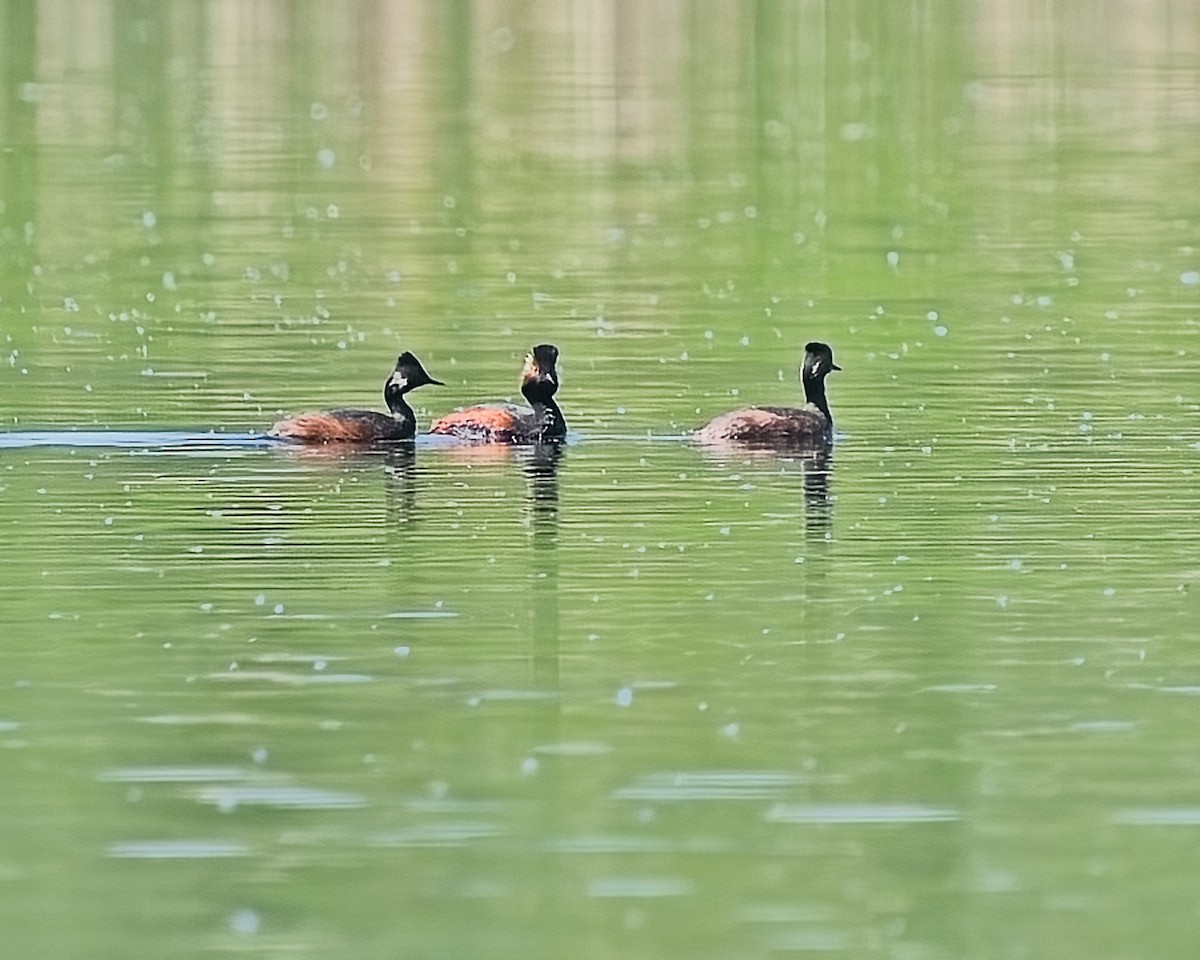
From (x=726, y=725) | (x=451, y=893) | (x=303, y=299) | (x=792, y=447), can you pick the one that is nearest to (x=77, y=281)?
(x=303, y=299)

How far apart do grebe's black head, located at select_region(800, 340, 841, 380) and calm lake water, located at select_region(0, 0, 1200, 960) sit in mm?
463

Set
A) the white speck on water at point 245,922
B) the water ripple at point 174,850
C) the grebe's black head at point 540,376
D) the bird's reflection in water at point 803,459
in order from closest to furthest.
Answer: the white speck on water at point 245,922 < the water ripple at point 174,850 < the bird's reflection in water at point 803,459 < the grebe's black head at point 540,376

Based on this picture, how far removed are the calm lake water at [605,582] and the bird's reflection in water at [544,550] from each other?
3 centimetres

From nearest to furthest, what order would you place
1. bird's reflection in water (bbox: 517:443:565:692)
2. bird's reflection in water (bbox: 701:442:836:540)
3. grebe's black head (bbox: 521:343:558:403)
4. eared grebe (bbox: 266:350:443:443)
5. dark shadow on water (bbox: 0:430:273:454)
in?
bird's reflection in water (bbox: 517:443:565:692) → bird's reflection in water (bbox: 701:442:836:540) → dark shadow on water (bbox: 0:430:273:454) → eared grebe (bbox: 266:350:443:443) → grebe's black head (bbox: 521:343:558:403)

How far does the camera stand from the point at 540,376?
23078mm

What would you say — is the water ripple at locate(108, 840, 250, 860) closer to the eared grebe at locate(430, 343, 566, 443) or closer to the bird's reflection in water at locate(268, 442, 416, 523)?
the bird's reflection in water at locate(268, 442, 416, 523)

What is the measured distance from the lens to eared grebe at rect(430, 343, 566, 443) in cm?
2261

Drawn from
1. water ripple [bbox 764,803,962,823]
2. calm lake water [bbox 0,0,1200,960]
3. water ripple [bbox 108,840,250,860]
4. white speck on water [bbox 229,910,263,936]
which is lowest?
white speck on water [bbox 229,910,263,936]

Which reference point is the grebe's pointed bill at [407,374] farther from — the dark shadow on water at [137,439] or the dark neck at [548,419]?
the dark shadow on water at [137,439]

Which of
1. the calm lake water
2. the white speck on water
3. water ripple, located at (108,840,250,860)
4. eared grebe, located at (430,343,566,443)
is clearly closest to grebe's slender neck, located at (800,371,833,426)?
the calm lake water

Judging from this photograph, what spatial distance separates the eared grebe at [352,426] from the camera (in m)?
22.3

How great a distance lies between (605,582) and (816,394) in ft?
19.8

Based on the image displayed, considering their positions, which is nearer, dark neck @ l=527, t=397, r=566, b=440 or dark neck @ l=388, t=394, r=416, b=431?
dark neck @ l=527, t=397, r=566, b=440

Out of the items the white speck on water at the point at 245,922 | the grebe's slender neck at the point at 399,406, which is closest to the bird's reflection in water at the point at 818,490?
the grebe's slender neck at the point at 399,406
